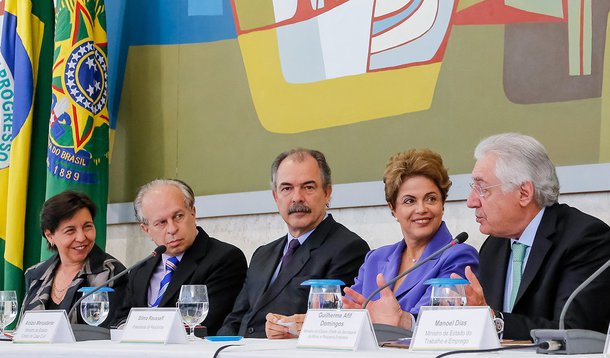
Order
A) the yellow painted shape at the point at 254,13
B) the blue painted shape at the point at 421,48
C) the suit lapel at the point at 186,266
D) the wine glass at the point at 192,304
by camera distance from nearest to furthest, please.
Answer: the wine glass at the point at 192,304 → the suit lapel at the point at 186,266 → the blue painted shape at the point at 421,48 → the yellow painted shape at the point at 254,13

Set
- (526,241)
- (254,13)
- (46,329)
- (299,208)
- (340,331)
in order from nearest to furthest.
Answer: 1. (340,331)
2. (46,329)
3. (526,241)
4. (299,208)
5. (254,13)

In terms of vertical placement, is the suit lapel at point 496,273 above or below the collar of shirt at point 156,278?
above

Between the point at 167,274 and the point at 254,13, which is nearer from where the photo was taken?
the point at 167,274

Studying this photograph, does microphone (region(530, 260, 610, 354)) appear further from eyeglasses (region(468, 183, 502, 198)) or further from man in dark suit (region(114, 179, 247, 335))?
man in dark suit (region(114, 179, 247, 335))

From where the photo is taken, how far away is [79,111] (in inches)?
210

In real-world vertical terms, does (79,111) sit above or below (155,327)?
above

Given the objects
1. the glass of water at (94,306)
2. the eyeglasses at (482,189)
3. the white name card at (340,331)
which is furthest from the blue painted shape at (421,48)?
A: the white name card at (340,331)

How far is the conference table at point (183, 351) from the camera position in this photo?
208cm

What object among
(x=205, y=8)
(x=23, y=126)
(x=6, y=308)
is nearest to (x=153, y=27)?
(x=205, y=8)

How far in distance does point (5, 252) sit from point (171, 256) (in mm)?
1412

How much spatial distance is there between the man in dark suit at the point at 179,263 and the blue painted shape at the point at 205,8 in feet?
3.92

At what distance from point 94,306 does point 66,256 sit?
59.6 inches

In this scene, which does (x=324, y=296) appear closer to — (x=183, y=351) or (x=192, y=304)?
(x=192, y=304)

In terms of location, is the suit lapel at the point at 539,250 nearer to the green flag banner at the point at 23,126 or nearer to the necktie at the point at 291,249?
the necktie at the point at 291,249
